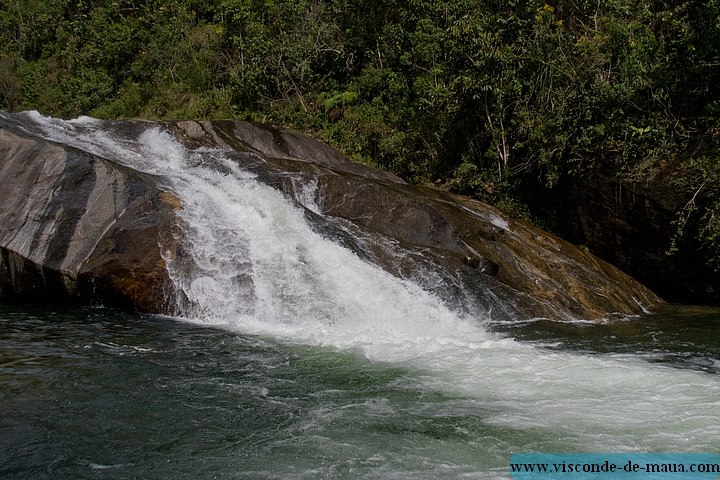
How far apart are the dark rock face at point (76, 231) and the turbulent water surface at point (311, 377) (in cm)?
39

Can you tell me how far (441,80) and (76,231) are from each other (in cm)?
1131

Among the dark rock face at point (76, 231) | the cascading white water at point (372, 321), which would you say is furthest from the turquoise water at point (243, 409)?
the dark rock face at point (76, 231)

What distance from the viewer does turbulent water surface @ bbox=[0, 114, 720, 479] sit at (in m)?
5.32

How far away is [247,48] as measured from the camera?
22156mm

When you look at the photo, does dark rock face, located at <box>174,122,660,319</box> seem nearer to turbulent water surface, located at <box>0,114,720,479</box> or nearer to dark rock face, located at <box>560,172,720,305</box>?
dark rock face, located at <box>560,172,720,305</box>

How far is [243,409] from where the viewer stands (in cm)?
626

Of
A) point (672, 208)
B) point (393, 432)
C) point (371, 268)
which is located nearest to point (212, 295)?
point (371, 268)

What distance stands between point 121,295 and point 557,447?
24.8 ft

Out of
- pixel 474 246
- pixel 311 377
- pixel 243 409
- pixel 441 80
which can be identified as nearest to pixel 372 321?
pixel 311 377

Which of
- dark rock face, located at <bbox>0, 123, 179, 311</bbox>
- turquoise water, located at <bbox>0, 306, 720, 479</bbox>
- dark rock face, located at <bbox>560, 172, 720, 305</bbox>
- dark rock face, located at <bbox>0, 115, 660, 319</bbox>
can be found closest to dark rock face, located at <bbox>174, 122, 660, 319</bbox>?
dark rock face, located at <bbox>0, 115, 660, 319</bbox>

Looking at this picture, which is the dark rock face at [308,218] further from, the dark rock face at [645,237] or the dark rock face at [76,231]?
the dark rock face at [645,237]

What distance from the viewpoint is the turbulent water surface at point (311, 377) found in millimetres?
5320

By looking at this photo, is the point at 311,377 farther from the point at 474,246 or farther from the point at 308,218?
the point at 474,246

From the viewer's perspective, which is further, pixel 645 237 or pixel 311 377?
pixel 645 237
